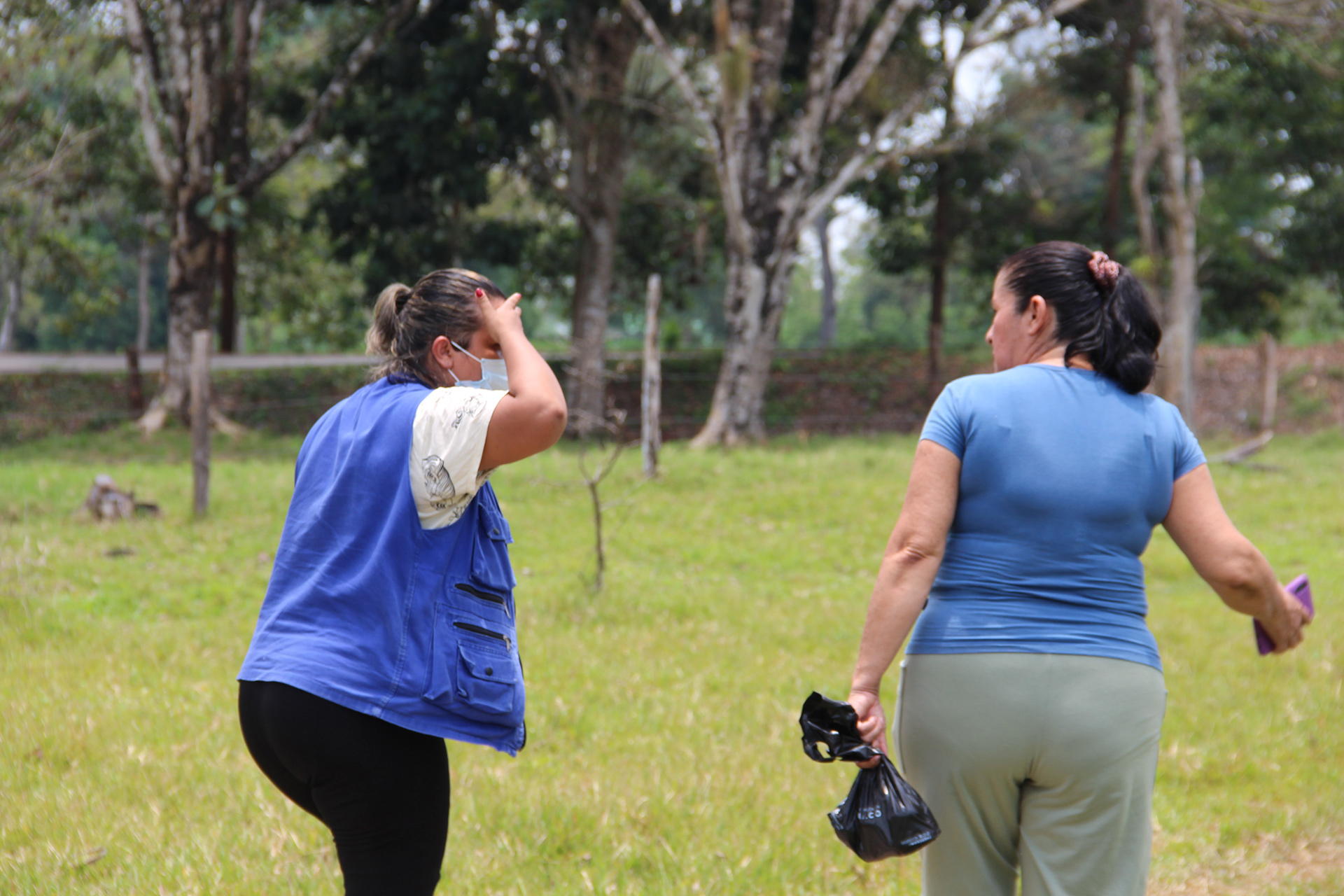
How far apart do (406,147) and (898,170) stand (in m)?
9.84

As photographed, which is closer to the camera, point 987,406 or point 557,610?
point 987,406

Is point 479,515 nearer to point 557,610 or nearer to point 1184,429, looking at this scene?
point 1184,429

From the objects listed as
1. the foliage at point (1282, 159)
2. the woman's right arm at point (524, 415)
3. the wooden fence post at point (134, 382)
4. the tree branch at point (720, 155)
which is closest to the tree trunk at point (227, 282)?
the wooden fence post at point (134, 382)

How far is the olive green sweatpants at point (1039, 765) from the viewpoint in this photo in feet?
Result: 7.87

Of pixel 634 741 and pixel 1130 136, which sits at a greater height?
pixel 1130 136

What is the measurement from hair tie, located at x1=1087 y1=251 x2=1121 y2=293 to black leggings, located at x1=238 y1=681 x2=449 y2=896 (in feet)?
6.05

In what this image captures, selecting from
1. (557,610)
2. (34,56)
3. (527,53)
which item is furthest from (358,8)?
(557,610)

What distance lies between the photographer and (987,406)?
2.48 m

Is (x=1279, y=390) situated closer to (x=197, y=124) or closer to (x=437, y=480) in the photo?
(x=197, y=124)

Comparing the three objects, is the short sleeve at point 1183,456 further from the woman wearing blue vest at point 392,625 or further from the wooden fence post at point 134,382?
the wooden fence post at point 134,382

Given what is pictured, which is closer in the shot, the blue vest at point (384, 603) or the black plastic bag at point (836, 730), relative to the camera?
the blue vest at point (384, 603)

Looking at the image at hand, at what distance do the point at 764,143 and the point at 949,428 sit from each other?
54.5 feet

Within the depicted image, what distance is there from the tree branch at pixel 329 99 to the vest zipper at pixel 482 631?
1865cm

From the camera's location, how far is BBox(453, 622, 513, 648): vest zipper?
244 cm
